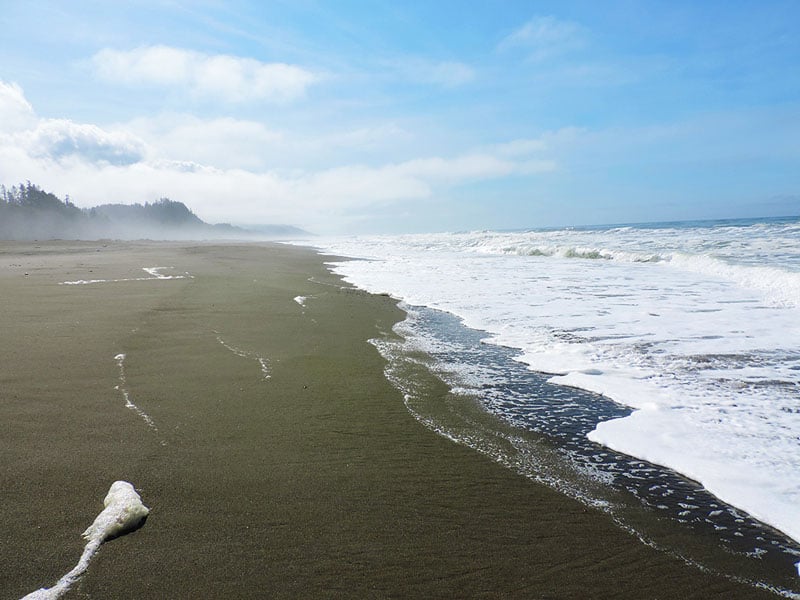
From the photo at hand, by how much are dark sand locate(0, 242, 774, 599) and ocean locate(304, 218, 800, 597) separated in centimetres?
31

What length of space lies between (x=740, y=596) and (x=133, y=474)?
11.4ft

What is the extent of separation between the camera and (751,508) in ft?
9.94

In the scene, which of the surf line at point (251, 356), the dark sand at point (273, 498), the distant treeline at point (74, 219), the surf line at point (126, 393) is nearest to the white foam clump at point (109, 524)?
the dark sand at point (273, 498)

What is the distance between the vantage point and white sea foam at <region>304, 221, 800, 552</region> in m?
3.62

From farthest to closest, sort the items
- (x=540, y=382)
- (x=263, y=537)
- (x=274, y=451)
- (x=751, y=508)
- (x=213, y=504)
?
(x=540, y=382) < (x=274, y=451) < (x=751, y=508) < (x=213, y=504) < (x=263, y=537)

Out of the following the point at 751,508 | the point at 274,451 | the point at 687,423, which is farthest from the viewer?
the point at 687,423

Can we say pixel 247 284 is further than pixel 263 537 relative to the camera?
Yes

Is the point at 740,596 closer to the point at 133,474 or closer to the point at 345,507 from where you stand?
the point at 345,507

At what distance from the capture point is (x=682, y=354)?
6.50 meters

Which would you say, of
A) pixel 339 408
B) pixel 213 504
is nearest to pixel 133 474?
pixel 213 504

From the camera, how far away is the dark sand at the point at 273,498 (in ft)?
7.42

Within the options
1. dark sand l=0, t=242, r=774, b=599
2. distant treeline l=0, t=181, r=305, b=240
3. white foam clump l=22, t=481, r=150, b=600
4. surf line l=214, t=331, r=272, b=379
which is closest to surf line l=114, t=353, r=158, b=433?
dark sand l=0, t=242, r=774, b=599

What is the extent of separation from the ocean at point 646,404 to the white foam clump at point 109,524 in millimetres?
2338

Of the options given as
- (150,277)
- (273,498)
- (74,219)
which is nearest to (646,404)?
(273,498)
